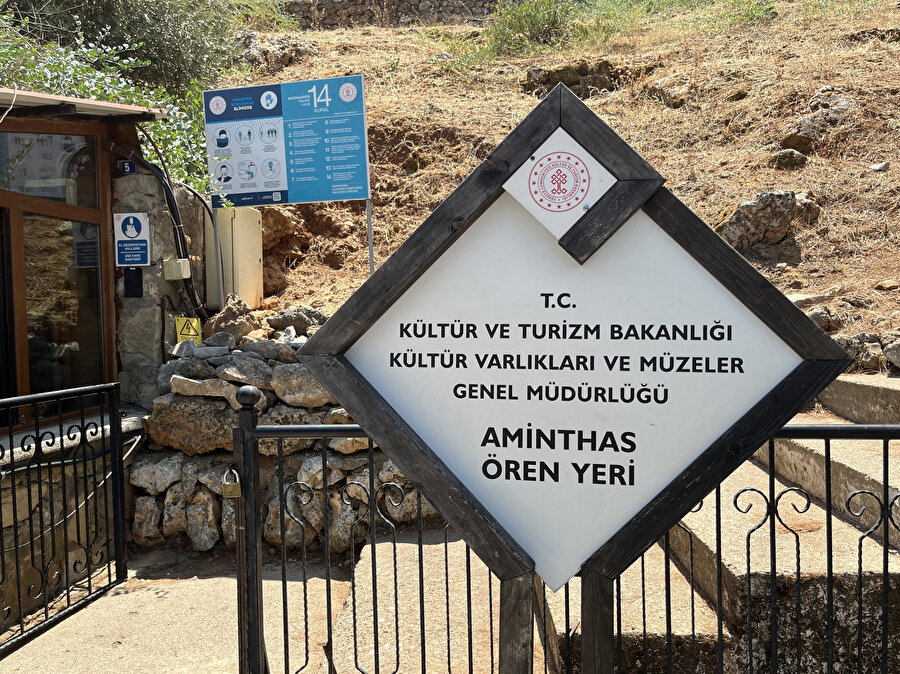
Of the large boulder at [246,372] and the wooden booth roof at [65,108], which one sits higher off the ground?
the wooden booth roof at [65,108]

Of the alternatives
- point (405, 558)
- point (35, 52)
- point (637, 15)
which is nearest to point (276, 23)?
point (637, 15)

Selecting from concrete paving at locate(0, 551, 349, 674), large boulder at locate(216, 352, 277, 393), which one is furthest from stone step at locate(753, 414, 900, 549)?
large boulder at locate(216, 352, 277, 393)

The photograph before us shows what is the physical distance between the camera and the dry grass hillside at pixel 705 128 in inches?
248

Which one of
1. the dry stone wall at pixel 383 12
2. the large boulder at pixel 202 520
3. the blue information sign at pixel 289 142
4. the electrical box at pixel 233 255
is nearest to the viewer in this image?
the large boulder at pixel 202 520

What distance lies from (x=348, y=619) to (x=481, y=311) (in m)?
2.28

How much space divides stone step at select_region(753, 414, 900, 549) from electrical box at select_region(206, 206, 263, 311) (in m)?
5.02

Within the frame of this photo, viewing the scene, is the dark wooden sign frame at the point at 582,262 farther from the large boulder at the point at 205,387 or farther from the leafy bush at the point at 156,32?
the leafy bush at the point at 156,32

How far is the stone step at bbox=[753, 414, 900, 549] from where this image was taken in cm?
288

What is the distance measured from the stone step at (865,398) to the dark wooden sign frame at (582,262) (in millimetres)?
2468

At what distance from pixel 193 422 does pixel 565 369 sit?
4.60 meters

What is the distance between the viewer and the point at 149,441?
228 inches

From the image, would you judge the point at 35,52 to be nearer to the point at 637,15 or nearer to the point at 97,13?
the point at 97,13

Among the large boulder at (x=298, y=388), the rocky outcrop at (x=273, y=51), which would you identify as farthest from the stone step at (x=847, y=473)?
the rocky outcrop at (x=273, y=51)

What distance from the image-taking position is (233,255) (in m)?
6.75
